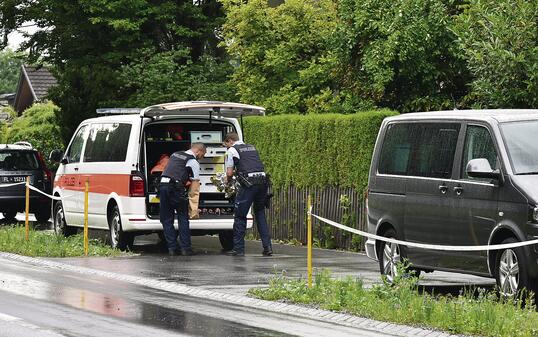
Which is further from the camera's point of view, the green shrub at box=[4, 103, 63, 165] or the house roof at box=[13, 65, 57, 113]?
the house roof at box=[13, 65, 57, 113]

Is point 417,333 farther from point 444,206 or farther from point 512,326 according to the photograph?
point 444,206

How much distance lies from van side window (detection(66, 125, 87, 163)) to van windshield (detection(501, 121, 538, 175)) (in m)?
10.4

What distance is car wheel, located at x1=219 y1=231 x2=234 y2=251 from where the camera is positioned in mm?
21656

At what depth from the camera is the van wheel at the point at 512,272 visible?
13016mm

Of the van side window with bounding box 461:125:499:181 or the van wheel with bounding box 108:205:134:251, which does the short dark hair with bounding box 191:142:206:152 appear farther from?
the van side window with bounding box 461:125:499:181

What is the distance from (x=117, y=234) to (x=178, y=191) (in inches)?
65.3

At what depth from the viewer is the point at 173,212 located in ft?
65.9

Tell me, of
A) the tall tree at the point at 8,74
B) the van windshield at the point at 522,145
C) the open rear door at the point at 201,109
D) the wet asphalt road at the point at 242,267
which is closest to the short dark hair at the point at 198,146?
the open rear door at the point at 201,109

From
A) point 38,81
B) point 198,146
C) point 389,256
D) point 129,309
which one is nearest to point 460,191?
point 389,256

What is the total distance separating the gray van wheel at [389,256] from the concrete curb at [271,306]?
80.1 inches

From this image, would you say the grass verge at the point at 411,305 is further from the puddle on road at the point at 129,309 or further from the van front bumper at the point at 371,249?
the van front bumper at the point at 371,249

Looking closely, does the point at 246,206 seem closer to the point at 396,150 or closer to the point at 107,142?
the point at 107,142

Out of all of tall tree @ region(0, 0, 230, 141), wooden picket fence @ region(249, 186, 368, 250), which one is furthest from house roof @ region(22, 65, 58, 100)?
wooden picket fence @ region(249, 186, 368, 250)

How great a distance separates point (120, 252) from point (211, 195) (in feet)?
5.54
